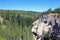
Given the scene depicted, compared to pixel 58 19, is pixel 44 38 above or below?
below

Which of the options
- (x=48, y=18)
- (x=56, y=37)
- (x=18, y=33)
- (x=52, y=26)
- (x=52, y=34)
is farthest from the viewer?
(x=18, y=33)

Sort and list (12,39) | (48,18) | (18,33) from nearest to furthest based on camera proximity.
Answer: (48,18) < (12,39) < (18,33)

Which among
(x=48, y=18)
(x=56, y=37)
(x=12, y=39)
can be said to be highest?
(x=48, y=18)

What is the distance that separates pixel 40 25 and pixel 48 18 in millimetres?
2695

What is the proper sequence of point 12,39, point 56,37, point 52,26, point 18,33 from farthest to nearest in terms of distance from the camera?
point 18,33 < point 12,39 < point 52,26 < point 56,37

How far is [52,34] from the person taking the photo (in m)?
35.8

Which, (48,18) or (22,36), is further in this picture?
(22,36)

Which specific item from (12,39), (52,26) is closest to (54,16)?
(52,26)

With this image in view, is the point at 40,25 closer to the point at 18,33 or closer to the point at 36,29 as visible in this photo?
the point at 36,29

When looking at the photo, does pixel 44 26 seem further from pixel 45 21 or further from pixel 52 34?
pixel 52 34

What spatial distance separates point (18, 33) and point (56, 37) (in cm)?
2125

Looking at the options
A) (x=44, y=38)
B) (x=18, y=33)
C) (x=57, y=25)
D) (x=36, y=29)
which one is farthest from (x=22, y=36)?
(x=57, y=25)

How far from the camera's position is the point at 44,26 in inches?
1591

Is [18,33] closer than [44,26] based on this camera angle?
No
